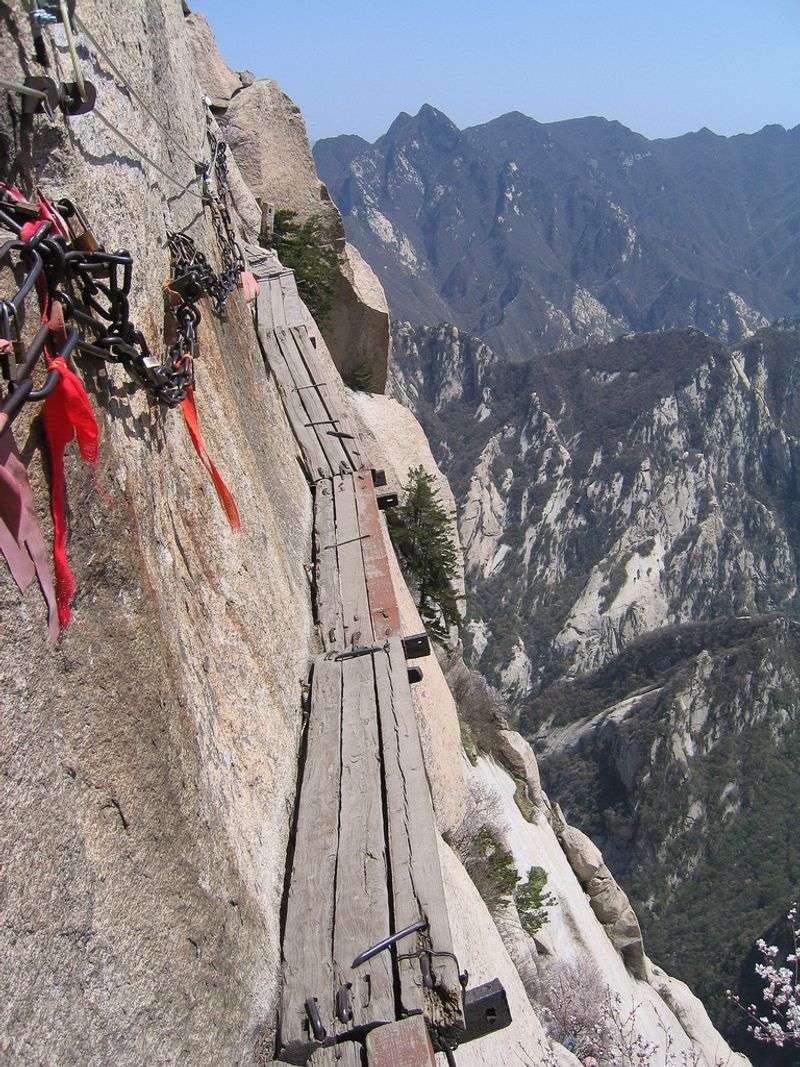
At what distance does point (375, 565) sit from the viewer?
7.53m

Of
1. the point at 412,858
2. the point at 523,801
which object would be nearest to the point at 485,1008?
the point at 412,858

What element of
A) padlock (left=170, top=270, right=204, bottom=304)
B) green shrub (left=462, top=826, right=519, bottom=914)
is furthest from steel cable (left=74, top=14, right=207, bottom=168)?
green shrub (left=462, top=826, right=519, bottom=914)

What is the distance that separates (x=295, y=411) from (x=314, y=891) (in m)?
6.13

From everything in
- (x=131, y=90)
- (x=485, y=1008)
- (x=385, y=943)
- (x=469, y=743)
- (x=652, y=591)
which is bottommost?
(x=469, y=743)

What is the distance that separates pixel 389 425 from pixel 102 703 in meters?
15.3

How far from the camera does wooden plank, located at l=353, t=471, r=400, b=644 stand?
22.0ft

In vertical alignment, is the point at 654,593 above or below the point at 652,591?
below

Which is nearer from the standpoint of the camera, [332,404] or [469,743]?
[332,404]

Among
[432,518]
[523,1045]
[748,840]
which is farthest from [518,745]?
[748,840]

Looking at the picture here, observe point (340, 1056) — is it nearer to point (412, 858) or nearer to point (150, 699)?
point (412, 858)

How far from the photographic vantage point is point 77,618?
2844 mm

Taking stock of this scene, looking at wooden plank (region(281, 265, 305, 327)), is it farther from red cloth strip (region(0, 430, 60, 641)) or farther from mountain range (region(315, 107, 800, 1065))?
mountain range (region(315, 107, 800, 1065))

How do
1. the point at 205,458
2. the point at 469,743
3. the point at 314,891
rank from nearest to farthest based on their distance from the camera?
the point at 314,891
the point at 205,458
the point at 469,743

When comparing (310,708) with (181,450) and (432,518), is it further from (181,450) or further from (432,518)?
(432,518)
